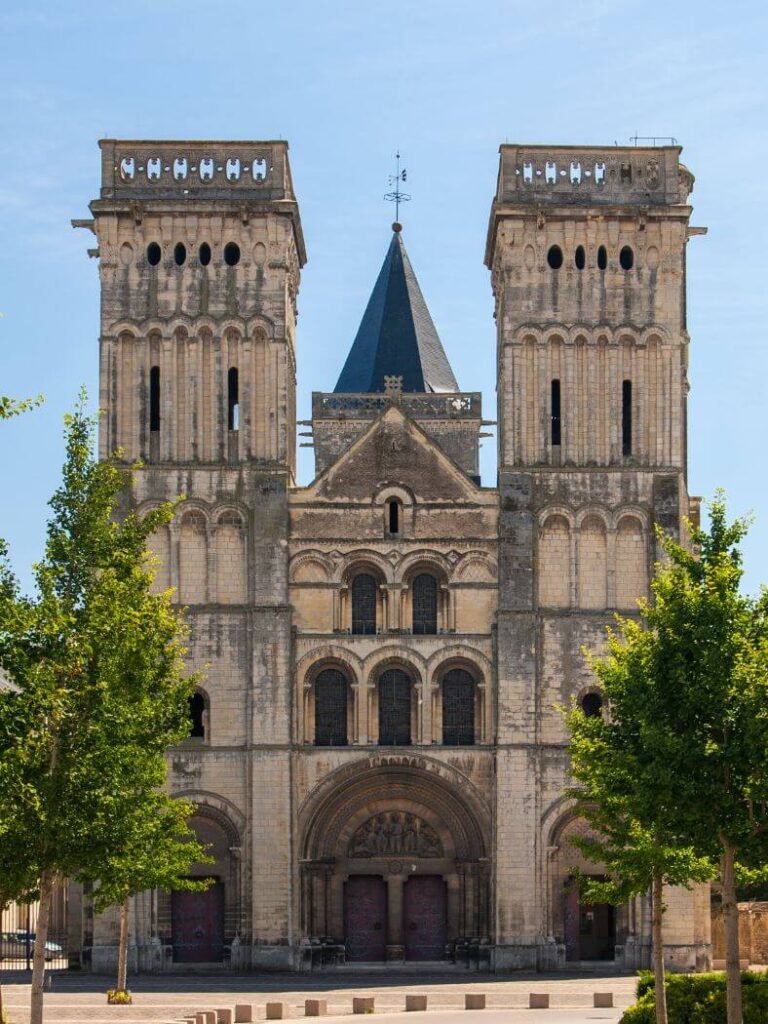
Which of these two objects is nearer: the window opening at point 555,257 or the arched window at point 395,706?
the arched window at point 395,706

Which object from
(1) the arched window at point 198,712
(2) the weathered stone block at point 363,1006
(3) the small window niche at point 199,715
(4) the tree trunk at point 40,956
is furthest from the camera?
(1) the arched window at point 198,712

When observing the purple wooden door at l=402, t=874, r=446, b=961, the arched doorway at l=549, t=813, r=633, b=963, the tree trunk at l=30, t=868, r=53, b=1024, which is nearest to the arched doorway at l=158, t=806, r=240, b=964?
the purple wooden door at l=402, t=874, r=446, b=961

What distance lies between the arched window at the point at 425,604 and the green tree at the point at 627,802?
14.7 metres

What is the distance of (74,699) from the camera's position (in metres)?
30.6

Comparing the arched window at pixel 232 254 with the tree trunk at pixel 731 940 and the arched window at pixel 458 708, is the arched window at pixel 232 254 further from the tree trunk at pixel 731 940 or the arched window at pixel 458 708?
the tree trunk at pixel 731 940

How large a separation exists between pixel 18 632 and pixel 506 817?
22.5m

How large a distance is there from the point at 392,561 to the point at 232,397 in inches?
236

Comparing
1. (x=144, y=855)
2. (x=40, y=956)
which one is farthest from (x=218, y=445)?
(x=40, y=956)

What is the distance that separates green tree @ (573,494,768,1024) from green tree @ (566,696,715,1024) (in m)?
0.06

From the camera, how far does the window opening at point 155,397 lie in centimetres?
5225

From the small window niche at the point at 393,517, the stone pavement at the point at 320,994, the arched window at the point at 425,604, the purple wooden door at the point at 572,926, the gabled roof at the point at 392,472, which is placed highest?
the gabled roof at the point at 392,472

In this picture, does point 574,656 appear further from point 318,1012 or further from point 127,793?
point 127,793

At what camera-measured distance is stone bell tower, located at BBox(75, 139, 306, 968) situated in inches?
1970

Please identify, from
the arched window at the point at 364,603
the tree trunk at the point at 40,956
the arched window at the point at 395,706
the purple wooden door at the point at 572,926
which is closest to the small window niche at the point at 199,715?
the arched window at the point at 364,603
